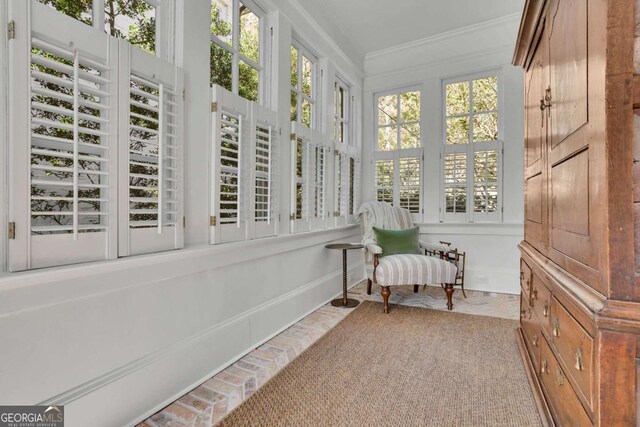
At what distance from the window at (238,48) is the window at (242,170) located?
195 mm

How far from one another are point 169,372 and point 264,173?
4.53 ft

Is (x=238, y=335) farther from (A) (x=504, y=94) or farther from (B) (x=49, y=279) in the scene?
(A) (x=504, y=94)

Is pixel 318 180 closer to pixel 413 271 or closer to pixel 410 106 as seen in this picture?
pixel 413 271

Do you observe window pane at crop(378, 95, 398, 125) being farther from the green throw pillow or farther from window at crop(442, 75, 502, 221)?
the green throw pillow

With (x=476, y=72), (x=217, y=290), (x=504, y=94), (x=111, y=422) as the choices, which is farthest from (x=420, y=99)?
(x=111, y=422)

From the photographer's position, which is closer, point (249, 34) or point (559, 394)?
point (559, 394)

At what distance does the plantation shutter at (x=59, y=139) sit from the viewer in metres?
1.14

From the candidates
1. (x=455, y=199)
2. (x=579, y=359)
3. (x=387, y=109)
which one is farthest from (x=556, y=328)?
(x=387, y=109)

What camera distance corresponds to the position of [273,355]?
2227mm

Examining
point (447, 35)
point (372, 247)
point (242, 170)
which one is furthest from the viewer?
point (447, 35)

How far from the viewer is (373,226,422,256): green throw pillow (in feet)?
11.7

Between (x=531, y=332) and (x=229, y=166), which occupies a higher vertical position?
(x=229, y=166)

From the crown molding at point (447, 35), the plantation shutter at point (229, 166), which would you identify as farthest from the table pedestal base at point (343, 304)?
the crown molding at point (447, 35)

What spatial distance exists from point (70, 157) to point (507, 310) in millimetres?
3589
